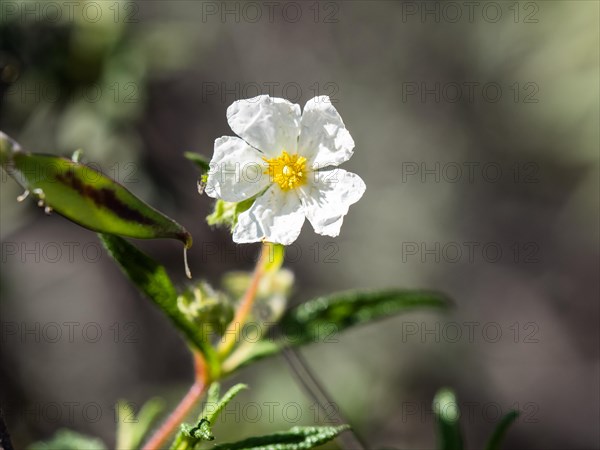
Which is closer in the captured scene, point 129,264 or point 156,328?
point 129,264

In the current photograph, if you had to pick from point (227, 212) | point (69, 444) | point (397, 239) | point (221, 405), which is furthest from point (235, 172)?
point (397, 239)

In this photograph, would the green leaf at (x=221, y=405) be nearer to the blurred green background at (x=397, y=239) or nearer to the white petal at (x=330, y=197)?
the white petal at (x=330, y=197)

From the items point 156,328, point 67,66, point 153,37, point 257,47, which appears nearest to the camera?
point 67,66

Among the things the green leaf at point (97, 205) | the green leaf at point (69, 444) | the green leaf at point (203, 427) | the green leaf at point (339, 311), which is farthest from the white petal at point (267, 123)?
the green leaf at point (69, 444)

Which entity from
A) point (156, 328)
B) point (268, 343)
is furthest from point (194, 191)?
point (268, 343)

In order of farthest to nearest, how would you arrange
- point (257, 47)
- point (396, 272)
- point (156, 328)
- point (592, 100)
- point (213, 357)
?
point (257, 47)
point (396, 272)
point (156, 328)
point (592, 100)
point (213, 357)

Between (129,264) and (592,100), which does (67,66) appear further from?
(592,100)
